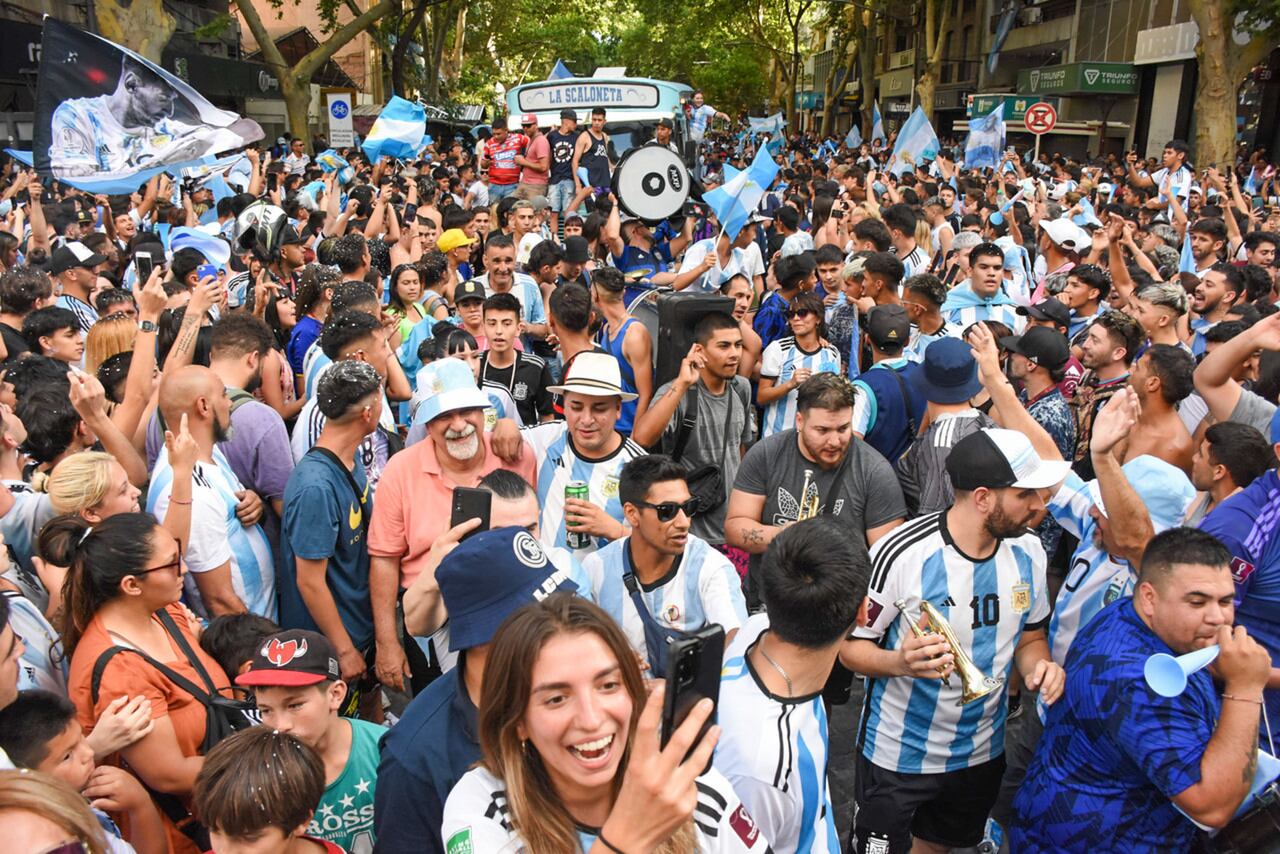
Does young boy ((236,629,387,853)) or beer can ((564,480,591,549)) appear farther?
beer can ((564,480,591,549))

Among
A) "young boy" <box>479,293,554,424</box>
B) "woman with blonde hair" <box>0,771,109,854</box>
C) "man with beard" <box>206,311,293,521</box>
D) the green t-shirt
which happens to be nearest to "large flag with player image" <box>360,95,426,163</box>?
"young boy" <box>479,293,554,424</box>

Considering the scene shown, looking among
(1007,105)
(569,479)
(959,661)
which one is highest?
(1007,105)

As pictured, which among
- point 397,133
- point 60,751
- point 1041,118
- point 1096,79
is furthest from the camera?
point 1096,79

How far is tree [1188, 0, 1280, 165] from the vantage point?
18.0 meters

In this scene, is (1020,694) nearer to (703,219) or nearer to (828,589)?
(828,589)

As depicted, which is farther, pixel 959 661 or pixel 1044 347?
pixel 1044 347

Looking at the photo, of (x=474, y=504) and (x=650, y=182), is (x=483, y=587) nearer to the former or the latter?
(x=474, y=504)

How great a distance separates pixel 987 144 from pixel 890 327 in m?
12.6

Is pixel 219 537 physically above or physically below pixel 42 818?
below

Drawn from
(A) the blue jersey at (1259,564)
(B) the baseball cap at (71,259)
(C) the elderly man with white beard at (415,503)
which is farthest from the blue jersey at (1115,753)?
(B) the baseball cap at (71,259)

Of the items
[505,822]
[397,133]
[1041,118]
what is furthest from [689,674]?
[1041,118]

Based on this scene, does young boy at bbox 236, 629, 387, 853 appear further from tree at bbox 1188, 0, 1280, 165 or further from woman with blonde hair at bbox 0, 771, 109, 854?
tree at bbox 1188, 0, 1280, 165

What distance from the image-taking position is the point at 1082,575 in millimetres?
3881

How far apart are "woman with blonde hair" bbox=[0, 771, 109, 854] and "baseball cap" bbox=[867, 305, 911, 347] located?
444 centimetres
